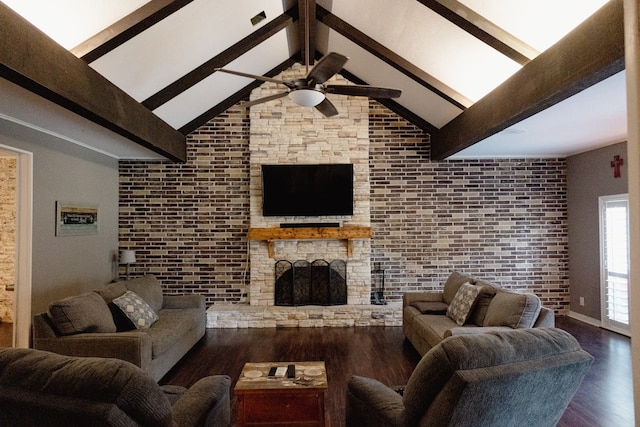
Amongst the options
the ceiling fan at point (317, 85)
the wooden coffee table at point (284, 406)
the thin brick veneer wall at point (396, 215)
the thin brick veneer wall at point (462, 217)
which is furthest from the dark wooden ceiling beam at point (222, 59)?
the wooden coffee table at point (284, 406)

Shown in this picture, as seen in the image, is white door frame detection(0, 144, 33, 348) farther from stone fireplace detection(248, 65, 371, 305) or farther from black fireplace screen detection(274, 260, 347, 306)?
black fireplace screen detection(274, 260, 347, 306)

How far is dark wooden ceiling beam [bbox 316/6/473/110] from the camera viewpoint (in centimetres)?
454

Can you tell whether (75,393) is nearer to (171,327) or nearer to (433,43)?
(171,327)

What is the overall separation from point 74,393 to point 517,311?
311 cm

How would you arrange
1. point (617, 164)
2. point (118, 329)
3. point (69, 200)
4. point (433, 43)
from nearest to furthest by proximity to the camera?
point (118, 329)
point (433, 43)
point (69, 200)
point (617, 164)

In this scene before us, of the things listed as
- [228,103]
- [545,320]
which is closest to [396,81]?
[228,103]

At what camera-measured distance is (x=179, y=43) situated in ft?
12.8

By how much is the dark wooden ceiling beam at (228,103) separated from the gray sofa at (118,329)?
2565 millimetres

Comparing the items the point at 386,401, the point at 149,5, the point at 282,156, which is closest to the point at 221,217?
the point at 282,156

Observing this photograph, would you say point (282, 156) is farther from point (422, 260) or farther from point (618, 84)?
point (618, 84)

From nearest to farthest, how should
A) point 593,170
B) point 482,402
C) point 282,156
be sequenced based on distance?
point 482,402 < point 593,170 < point 282,156

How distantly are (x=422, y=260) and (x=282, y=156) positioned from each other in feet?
8.96

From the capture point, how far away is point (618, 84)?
3049 mm

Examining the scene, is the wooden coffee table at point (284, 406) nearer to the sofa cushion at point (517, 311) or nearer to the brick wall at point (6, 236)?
the sofa cushion at point (517, 311)
